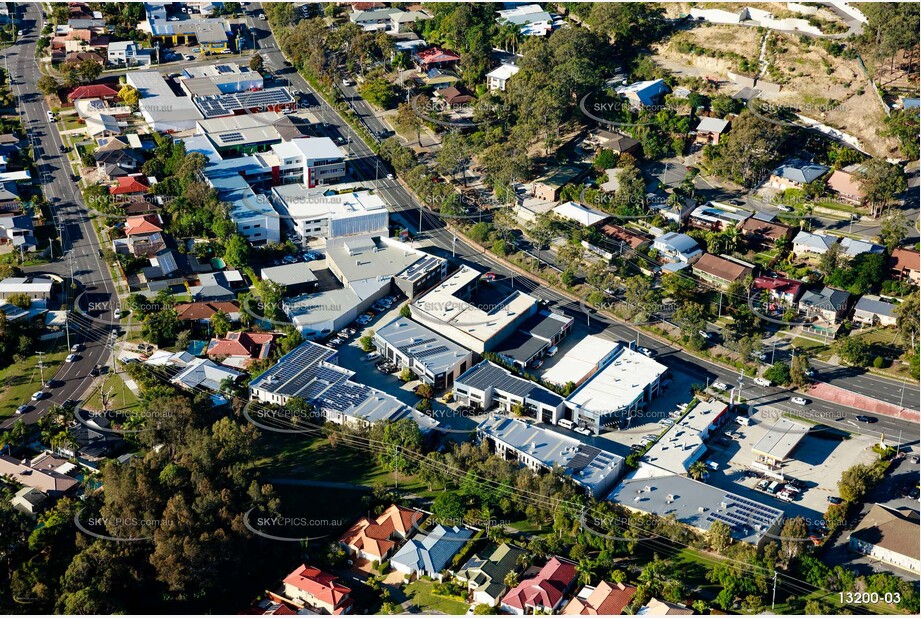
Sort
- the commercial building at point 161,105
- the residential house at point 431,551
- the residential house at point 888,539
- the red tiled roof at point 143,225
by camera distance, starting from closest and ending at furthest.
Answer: the residential house at point 431,551, the residential house at point 888,539, the red tiled roof at point 143,225, the commercial building at point 161,105

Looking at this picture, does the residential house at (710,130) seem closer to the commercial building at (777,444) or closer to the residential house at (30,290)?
the commercial building at (777,444)

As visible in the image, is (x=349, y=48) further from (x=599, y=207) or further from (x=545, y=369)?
(x=545, y=369)

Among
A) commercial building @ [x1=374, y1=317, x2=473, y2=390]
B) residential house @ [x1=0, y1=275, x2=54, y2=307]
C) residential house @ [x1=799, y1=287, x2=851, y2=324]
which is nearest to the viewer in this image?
commercial building @ [x1=374, y1=317, x2=473, y2=390]

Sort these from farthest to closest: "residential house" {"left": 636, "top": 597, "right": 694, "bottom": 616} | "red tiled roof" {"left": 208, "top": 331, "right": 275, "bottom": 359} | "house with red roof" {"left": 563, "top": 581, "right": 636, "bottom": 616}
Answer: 1. "red tiled roof" {"left": 208, "top": 331, "right": 275, "bottom": 359}
2. "house with red roof" {"left": 563, "top": 581, "right": 636, "bottom": 616}
3. "residential house" {"left": 636, "top": 597, "right": 694, "bottom": 616}

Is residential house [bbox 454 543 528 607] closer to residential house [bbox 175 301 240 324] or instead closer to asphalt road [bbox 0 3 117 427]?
residential house [bbox 175 301 240 324]

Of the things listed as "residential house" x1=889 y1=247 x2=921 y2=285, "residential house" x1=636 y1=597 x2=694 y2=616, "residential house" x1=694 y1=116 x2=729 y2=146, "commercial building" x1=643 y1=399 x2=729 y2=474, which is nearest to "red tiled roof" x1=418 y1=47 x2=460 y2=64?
"residential house" x1=694 y1=116 x2=729 y2=146

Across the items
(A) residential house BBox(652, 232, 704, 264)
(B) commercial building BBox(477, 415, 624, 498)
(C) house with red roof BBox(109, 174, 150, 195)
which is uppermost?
(C) house with red roof BBox(109, 174, 150, 195)

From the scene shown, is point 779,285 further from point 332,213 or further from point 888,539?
point 332,213

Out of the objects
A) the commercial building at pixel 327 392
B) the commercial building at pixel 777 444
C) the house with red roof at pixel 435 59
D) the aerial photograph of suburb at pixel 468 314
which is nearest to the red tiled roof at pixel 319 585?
the aerial photograph of suburb at pixel 468 314
